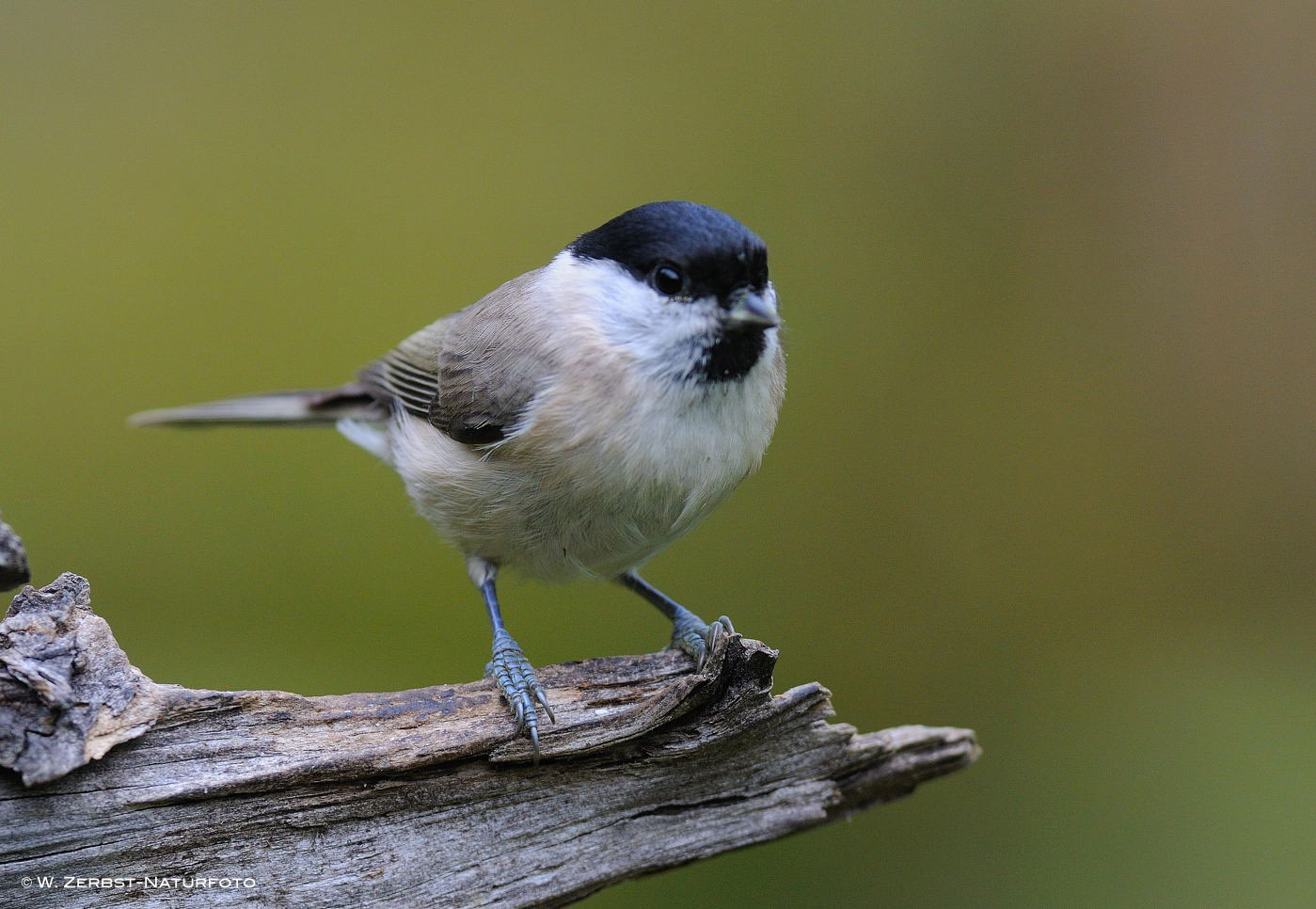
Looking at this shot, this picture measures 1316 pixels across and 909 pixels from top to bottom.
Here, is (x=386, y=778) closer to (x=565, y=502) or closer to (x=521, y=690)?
(x=521, y=690)

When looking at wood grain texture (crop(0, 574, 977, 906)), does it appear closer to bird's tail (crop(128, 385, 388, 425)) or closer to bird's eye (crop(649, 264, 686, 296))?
bird's eye (crop(649, 264, 686, 296))

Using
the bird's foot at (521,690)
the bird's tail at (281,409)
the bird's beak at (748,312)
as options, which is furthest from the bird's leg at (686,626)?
the bird's tail at (281,409)

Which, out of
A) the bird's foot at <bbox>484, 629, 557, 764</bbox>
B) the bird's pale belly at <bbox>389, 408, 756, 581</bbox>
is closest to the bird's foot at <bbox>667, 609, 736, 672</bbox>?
the bird's pale belly at <bbox>389, 408, 756, 581</bbox>

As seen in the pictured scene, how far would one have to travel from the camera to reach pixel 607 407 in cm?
180

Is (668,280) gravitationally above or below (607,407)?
above

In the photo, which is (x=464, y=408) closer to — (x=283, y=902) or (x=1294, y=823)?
(x=283, y=902)

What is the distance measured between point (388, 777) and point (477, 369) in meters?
0.84

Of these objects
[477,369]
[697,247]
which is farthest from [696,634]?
[697,247]

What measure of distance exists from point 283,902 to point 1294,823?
114 inches

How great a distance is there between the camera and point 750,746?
192cm

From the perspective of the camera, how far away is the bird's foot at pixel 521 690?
1.73 m

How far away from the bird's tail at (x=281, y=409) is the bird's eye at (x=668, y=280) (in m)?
1.02

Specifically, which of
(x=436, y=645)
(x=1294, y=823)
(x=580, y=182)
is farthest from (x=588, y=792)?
(x=1294, y=823)

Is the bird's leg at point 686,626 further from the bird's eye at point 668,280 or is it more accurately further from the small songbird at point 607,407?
the bird's eye at point 668,280
